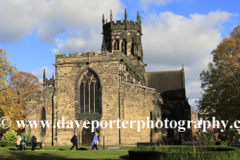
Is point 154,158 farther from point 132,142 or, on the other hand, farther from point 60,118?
point 60,118

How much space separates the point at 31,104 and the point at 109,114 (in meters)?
10.2

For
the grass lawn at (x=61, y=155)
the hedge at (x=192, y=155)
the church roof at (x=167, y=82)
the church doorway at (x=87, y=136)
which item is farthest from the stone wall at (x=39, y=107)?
the hedge at (x=192, y=155)

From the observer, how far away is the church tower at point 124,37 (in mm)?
46312

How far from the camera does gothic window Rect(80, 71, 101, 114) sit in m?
32.1

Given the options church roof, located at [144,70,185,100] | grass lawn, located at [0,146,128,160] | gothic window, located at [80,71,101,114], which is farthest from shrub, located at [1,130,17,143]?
church roof, located at [144,70,185,100]

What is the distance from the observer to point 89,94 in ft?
107

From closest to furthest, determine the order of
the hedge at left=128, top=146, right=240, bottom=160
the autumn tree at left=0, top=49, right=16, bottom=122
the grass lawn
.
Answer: the hedge at left=128, top=146, right=240, bottom=160 → the grass lawn → the autumn tree at left=0, top=49, right=16, bottom=122

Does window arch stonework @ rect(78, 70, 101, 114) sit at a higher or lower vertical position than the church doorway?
→ higher

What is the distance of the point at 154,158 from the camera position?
15250 mm

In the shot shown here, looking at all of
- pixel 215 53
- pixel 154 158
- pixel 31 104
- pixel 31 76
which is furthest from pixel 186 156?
pixel 31 76

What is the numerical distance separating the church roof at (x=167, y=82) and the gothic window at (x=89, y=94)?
50.6ft

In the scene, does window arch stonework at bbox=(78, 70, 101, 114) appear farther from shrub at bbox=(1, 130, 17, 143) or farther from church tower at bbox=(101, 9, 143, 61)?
church tower at bbox=(101, 9, 143, 61)

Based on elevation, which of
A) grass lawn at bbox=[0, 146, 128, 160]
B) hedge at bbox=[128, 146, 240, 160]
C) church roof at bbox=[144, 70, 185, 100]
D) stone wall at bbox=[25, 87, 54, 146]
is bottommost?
grass lawn at bbox=[0, 146, 128, 160]

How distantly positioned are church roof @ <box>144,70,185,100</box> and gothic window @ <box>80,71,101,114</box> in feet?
50.6
